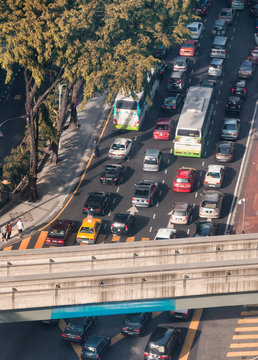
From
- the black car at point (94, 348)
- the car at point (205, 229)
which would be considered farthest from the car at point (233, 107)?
the black car at point (94, 348)

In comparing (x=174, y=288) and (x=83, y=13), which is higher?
(x=83, y=13)

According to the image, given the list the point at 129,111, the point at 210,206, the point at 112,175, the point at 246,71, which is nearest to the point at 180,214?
the point at 210,206

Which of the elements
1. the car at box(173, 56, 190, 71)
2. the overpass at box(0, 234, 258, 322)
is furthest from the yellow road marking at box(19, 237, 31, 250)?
the car at box(173, 56, 190, 71)

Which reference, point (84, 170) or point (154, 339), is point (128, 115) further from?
point (154, 339)

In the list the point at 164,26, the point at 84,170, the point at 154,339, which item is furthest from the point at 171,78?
the point at 154,339

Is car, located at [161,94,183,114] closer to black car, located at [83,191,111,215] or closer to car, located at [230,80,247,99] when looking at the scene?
car, located at [230,80,247,99]
